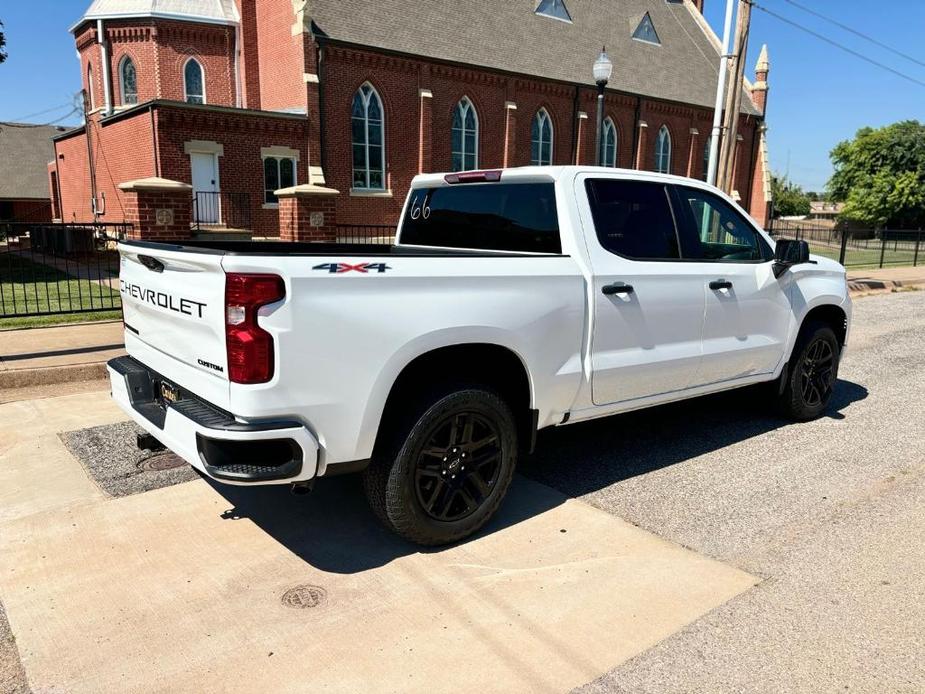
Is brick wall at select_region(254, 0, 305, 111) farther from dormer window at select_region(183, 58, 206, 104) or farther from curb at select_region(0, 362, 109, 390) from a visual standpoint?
curb at select_region(0, 362, 109, 390)

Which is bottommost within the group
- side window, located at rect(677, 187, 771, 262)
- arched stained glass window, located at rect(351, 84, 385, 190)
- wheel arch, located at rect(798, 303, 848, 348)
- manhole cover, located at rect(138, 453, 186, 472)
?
manhole cover, located at rect(138, 453, 186, 472)

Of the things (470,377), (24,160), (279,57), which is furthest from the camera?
(24,160)

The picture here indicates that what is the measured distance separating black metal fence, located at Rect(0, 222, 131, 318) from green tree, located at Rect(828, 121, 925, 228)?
63.4 m

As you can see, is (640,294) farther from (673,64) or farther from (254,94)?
(673,64)

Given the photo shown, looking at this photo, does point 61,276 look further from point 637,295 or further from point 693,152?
point 693,152

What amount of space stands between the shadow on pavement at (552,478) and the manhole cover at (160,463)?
1.79 ft

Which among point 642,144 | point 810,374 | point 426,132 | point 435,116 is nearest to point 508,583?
point 810,374

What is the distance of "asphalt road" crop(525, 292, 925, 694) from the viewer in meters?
2.85

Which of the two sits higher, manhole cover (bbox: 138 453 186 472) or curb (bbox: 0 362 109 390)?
curb (bbox: 0 362 109 390)

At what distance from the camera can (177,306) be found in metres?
3.44

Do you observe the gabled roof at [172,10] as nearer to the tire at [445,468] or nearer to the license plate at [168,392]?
the license plate at [168,392]

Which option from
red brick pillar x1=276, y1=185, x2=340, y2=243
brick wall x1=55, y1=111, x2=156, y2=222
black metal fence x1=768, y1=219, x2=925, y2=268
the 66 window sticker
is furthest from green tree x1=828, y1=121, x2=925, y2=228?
the 66 window sticker

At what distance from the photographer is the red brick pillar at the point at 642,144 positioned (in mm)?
35938

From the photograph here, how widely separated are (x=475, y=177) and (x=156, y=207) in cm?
629
